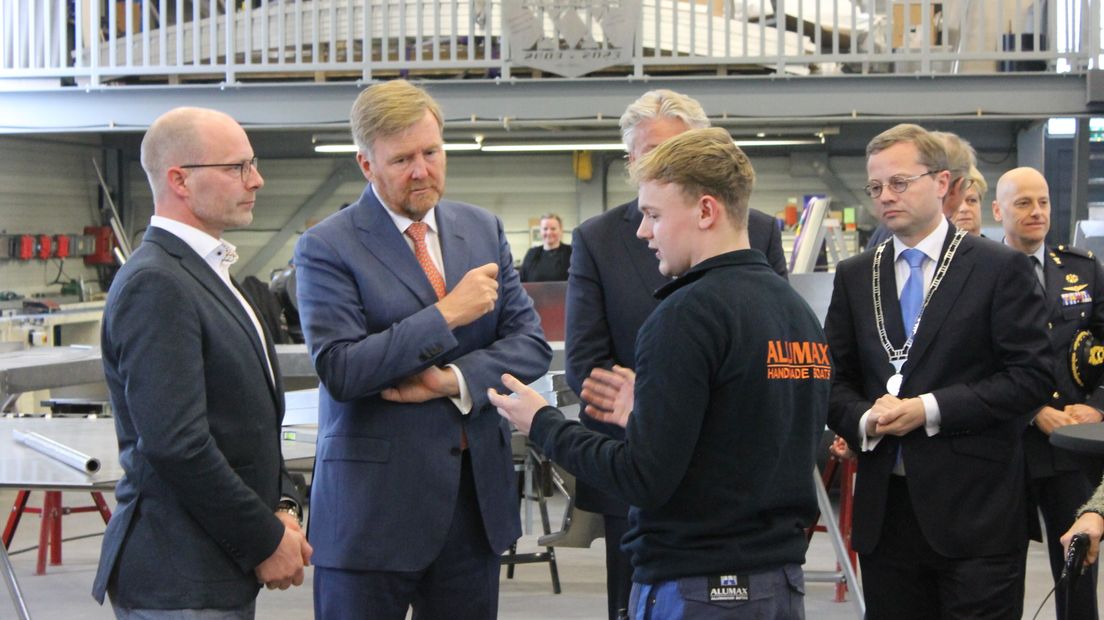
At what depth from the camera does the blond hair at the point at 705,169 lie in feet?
→ 6.18

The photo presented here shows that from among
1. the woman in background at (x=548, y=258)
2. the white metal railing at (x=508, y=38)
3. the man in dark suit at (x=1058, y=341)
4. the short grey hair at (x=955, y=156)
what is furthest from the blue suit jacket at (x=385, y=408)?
the woman in background at (x=548, y=258)

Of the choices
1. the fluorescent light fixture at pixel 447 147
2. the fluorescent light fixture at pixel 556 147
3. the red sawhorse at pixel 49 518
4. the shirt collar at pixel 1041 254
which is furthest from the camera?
the fluorescent light fixture at pixel 447 147

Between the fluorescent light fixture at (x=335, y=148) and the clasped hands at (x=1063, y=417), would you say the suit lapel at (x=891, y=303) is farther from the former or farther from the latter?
the fluorescent light fixture at (x=335, y=148)

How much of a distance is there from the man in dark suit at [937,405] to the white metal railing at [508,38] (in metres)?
5.63

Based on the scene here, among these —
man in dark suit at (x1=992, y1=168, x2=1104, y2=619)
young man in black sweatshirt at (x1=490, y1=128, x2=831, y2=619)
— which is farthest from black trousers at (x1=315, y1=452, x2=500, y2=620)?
man in dark suit at (x1=992, y1=168, x2=1104, y2=619)

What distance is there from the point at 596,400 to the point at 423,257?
0.63m

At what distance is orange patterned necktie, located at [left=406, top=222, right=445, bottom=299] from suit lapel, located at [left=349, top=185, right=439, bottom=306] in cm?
3

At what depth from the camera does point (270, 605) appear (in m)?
5.04

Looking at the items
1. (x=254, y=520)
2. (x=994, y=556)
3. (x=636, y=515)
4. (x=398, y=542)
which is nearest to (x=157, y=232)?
(x=254, y=520)

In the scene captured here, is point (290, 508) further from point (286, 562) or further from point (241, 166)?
point (241, 166)

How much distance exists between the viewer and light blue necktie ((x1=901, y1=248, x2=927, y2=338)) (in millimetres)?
2689

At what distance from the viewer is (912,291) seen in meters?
2.71

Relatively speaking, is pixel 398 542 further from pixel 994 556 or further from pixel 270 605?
pixel 270 605


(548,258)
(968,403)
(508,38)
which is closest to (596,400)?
(968,403)
